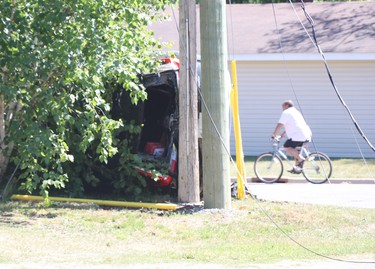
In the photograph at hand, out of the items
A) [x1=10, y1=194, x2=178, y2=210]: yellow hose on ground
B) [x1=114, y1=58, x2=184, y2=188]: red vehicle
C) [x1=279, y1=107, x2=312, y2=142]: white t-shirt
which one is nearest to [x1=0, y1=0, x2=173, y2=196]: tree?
[x1=10, y1=194, x2=178, y2=210]: yellow hose on ground

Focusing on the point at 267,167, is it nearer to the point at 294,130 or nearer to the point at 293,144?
the point at 293,144

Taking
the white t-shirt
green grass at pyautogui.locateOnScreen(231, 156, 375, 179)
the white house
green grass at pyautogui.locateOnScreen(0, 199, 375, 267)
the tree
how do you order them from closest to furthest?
green grass at pyautogui.locateOnScreen(0, 199, 375, 267), the tree, the white t-shirt, green grass at pyautogui.locateOnScreen(231, 156, 375, 179), the white house

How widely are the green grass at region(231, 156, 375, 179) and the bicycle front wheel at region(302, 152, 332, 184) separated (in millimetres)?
440

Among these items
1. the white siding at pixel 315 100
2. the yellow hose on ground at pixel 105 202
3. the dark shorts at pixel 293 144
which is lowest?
the yellow hose on ground at pixel 105 202

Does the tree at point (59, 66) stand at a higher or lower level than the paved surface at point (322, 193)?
higher

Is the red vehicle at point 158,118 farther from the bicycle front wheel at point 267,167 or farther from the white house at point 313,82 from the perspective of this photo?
the white house at point 313,82

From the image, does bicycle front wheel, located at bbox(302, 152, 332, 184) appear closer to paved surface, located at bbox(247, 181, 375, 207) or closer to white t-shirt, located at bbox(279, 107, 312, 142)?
paved surface, located at bbox(247, 181, 375, 207)

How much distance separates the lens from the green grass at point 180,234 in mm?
9094

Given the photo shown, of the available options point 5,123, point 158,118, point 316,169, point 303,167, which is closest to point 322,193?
point 316,169

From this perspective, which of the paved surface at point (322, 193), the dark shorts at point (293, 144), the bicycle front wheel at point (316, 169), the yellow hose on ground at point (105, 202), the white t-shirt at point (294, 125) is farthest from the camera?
the dark shorts at point (293, 144)

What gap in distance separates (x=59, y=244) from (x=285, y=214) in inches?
139

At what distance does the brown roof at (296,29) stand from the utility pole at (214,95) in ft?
34.0

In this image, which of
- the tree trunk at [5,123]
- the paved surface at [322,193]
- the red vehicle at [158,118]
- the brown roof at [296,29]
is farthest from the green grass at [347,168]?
the tree trunk at [5,123]

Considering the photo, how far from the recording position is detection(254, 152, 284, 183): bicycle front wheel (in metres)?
17.8
